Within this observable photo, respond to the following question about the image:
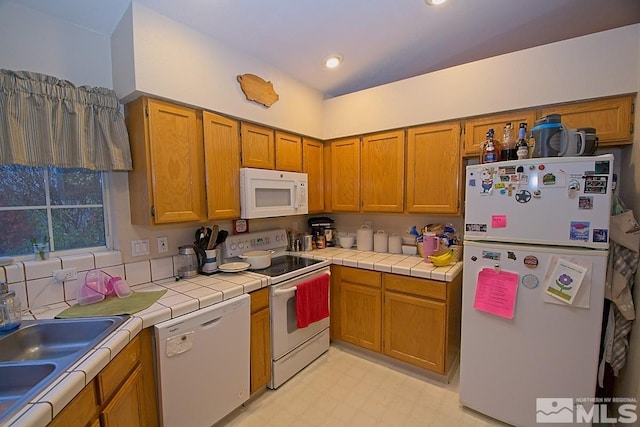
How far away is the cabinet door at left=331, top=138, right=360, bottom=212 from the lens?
276 centimetres

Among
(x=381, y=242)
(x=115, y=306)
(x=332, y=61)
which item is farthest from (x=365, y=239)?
(x=115, y=306)

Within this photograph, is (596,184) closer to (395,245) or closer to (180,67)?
(395,245)

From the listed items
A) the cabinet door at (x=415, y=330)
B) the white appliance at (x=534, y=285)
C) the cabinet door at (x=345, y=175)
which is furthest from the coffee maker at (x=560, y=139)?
the cabinet door at (x=345, y=175)

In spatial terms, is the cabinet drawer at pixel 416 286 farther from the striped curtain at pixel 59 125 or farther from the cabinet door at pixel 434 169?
the striped curtain at pixel 59 125

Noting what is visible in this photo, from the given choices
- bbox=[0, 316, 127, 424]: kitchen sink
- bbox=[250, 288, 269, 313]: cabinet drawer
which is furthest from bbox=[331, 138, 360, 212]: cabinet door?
bbox=[0, 316, 127, 424]: kitchen sink

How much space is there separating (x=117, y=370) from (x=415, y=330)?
6.29ft

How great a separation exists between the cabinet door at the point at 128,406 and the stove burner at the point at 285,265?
37.2 inches

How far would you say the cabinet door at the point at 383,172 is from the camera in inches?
98.5

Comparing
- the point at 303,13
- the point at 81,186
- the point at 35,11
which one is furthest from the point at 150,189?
the point at 303,13

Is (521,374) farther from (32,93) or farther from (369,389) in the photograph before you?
(32,93)

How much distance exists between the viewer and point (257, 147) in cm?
229

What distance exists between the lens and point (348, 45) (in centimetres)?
214

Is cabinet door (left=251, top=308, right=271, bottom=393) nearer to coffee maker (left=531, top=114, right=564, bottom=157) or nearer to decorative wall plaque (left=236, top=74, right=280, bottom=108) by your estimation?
decorative wall plaque (left=236, top=74, right=280, bottom=108)

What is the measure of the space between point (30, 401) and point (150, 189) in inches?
45.7
